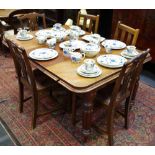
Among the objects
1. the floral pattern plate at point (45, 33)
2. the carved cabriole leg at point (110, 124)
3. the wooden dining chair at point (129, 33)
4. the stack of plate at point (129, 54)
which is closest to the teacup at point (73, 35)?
the floral pattern plate at point (45, 33)

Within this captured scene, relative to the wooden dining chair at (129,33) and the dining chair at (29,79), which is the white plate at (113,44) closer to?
the wooden dining chair at (129,33)

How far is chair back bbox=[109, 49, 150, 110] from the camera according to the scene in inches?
67.6

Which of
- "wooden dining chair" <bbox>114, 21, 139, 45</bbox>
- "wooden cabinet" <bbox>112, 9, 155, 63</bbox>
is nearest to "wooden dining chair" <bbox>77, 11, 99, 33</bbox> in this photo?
"wooden dining chair" <bbox>114, 21, 139, 45</bbox>

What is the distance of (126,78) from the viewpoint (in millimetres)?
1854

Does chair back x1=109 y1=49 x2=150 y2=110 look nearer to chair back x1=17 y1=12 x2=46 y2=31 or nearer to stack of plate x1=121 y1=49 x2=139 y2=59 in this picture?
stack of plate x1=121 y1=49 x2=139 y2=59

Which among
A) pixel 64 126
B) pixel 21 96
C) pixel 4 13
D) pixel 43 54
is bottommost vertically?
pixel 64 126

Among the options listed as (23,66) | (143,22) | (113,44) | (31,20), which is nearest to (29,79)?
(23,66)

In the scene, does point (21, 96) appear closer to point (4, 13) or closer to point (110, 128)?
point (110, 128)

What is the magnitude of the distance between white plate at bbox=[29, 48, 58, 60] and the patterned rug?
0.72 meters

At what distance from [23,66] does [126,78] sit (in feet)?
3.10

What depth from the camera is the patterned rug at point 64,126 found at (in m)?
2.19

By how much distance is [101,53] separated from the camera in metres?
2.28

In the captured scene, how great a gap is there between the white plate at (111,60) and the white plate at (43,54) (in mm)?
447

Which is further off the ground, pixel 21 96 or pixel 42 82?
pixel 42 82
